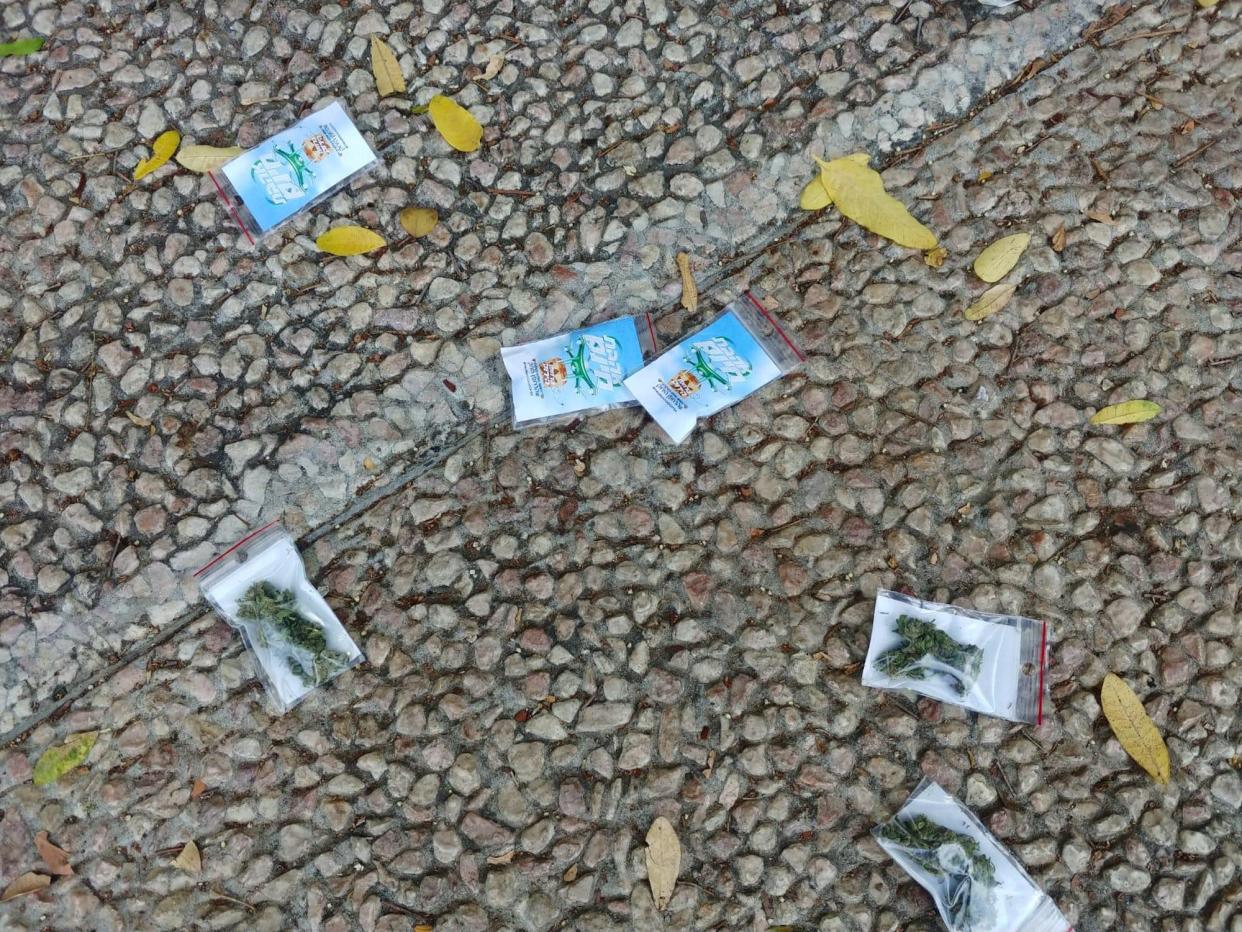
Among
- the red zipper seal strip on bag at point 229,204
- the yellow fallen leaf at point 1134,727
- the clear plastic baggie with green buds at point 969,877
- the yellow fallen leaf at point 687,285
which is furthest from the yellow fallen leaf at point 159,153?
the yellow fallen leaf at point 1134,727

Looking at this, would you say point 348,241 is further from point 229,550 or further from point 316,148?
point 229,550

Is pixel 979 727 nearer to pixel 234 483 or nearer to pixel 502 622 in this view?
pixel 502 622

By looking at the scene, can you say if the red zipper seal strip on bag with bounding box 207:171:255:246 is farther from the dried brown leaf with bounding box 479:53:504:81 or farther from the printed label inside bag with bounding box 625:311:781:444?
the printed label inside bag with bounding box 625:311:781:444

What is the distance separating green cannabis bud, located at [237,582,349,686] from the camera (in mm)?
2221

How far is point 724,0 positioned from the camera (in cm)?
267

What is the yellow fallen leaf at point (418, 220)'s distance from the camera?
2529mm

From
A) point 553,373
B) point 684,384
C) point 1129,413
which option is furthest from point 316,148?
point 1129,413

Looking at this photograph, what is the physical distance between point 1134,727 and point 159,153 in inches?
113

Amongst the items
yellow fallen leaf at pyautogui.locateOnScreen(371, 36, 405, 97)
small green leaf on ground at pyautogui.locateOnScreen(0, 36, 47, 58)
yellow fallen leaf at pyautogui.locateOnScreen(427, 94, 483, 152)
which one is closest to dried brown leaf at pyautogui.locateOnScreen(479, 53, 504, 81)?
yellow fallen leaf at pyautogui.locateOnScreen(427, 94, 483, 152)

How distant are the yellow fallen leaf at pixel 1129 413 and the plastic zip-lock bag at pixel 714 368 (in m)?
0.77

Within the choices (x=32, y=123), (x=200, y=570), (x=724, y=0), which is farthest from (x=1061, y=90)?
(x=32, y=123)

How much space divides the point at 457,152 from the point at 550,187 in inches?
10.8

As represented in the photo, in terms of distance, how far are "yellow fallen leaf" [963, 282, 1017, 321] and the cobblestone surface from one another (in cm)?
5

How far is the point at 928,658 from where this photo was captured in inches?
86.7
